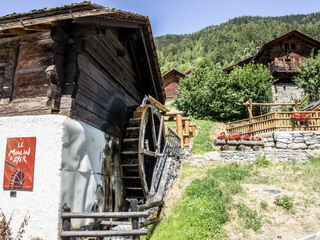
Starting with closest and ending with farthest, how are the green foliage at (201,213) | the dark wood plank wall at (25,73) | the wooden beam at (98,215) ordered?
the wooden beam at (98,215) < the dark wood plank wall at (25,73) < the green foliage at (201,213)

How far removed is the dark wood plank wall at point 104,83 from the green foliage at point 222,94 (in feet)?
46.5

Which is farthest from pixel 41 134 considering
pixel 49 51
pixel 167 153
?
pixel 167 153

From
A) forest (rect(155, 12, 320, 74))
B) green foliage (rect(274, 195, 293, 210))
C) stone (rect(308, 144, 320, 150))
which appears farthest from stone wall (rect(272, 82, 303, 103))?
forest (rect(155, 12, 320, 74))

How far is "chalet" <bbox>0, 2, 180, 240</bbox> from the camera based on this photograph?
4.14 metres

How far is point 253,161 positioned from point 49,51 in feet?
31.7

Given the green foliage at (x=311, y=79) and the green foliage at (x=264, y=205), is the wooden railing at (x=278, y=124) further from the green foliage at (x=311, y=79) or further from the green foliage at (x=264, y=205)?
the green foliage at (x=311, y=79)

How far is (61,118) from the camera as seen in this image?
14.3 feet

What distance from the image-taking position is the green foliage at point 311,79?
2433 centimetres

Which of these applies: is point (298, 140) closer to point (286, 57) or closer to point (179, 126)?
point (179, 126)

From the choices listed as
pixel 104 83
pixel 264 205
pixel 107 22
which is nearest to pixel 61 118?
pixel 104 83

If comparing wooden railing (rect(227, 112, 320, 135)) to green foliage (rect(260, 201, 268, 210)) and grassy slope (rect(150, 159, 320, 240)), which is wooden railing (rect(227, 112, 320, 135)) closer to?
grassy slope (rect(150, 159, 320, 240))

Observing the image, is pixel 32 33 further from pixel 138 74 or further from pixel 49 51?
pixel 138 74

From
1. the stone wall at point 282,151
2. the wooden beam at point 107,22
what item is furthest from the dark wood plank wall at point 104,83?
the stone wall at point 282,151

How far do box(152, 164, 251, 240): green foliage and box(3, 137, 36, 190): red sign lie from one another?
10.0ft
